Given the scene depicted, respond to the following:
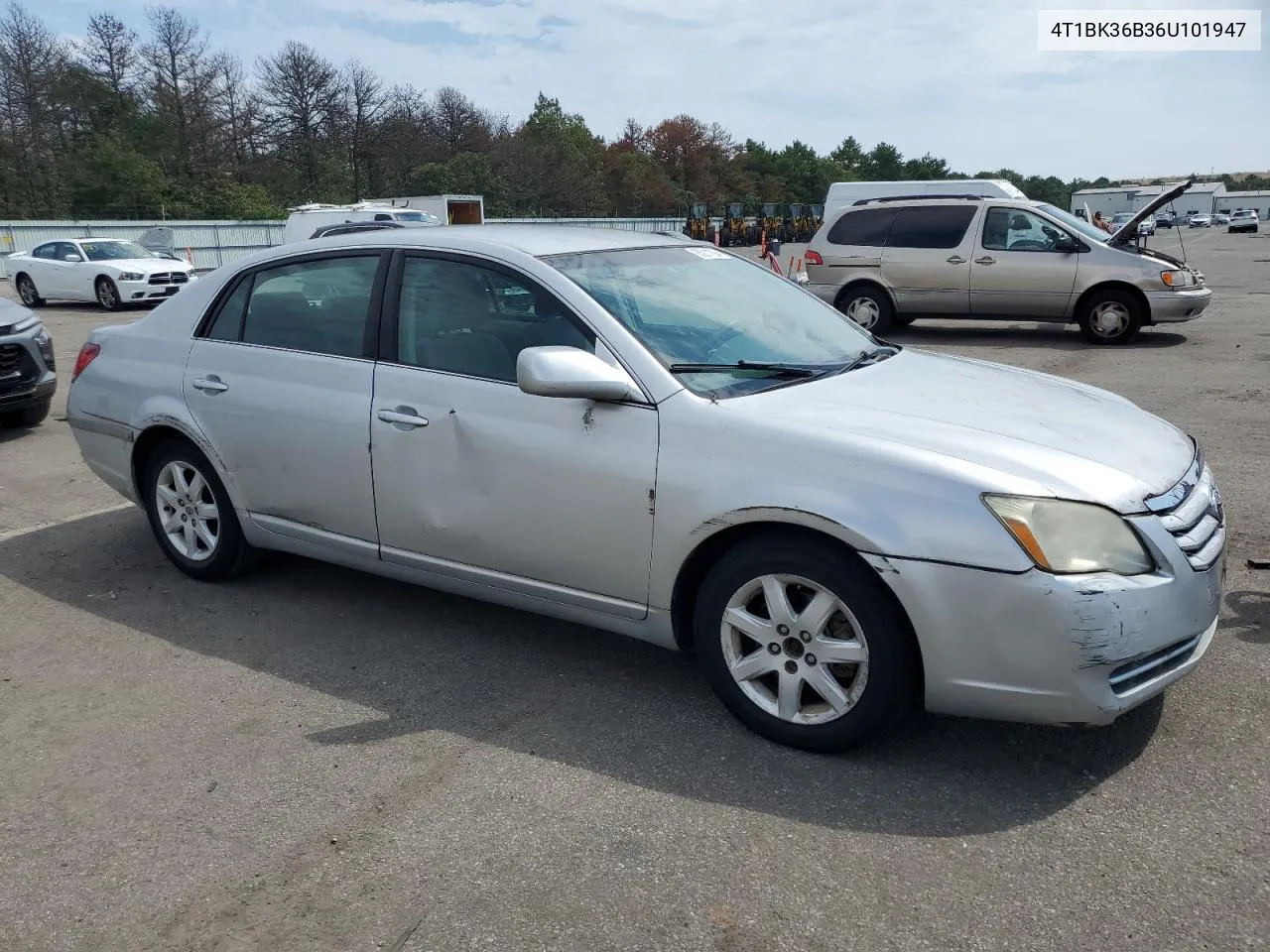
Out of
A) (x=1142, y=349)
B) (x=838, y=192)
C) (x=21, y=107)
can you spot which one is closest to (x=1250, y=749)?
(x=1142, y=349)

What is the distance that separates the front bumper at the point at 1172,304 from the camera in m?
12.8

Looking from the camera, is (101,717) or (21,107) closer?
(101,717)

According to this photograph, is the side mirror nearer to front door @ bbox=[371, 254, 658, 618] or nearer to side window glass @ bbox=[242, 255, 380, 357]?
front door @ bbox=[371, 254, 658, 618]

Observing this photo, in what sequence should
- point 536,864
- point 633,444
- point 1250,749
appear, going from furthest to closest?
point 633,444 → point 1250,749 → point 536,864

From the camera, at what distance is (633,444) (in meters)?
3.59

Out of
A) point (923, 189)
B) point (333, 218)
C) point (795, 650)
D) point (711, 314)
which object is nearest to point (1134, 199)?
point (923, 189)

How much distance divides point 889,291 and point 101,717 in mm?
12094

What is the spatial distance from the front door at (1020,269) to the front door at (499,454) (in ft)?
35.3

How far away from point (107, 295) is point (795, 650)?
2151 cm

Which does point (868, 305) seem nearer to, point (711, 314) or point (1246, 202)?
point (711, 314)

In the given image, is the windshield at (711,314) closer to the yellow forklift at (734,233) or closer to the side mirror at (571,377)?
the side mirror at (571,377)

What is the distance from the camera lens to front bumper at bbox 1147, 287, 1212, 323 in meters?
12.8

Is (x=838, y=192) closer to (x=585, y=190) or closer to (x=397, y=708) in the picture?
(x=397, y=708)

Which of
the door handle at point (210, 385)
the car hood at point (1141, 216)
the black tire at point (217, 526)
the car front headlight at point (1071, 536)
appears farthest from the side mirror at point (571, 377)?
the car hood at point (1141, 216)
